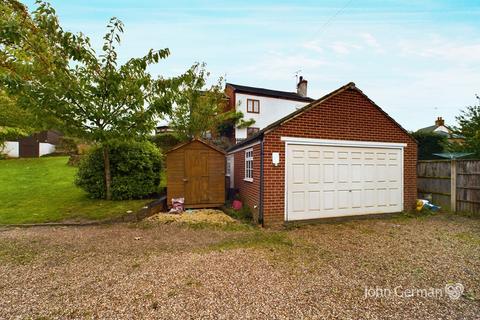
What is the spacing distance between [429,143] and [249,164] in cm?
1126

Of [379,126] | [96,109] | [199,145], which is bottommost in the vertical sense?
[199,145]

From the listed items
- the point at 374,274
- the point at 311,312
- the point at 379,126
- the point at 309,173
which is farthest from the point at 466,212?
the point at 311,312

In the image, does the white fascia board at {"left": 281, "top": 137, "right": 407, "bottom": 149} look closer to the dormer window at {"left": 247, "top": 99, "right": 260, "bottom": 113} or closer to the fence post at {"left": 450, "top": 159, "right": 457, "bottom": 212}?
the fence post at {"left": 450, "top": 159, "right": 457, "bottom": 212}

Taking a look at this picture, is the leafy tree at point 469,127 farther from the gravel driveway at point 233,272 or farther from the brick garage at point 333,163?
the gravel driveway at point 233,272

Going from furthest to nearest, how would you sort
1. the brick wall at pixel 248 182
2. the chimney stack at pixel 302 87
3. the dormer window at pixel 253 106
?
the chimney stack at pixel 302 87 < the dormer window at pixel 253 106 < the brick wall at pixel 248 182

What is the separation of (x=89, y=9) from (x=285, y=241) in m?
10.2

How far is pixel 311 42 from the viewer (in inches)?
405

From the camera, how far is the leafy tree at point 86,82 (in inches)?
272

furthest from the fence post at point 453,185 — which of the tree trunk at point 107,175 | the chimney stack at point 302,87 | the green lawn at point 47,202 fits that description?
the chimney stack at point 302,87

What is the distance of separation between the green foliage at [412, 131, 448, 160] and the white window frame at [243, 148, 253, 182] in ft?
34.1

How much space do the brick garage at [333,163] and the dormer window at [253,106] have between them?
50.0 feet

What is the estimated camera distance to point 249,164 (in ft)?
26.6

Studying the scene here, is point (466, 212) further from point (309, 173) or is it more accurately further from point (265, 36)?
point (265, 36)

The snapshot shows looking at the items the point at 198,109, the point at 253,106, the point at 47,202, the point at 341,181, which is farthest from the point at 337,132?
the point at 253,106
